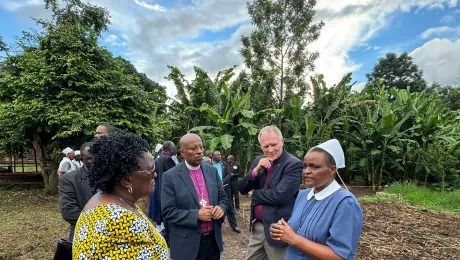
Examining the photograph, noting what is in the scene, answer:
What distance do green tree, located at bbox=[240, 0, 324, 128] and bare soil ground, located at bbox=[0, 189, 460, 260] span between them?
7.96 metres

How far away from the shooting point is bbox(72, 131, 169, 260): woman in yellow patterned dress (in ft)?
4.40

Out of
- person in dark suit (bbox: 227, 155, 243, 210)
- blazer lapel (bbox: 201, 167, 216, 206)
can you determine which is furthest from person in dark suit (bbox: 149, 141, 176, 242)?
blazer lapel (bbox: 201, 167, 216, 206)

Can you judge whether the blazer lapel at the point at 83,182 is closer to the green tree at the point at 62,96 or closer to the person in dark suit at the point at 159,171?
the person in dark suit at the point at 159,171

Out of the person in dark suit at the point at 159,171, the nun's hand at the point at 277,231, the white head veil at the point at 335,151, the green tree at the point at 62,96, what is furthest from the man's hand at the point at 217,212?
the green tree at the point at 62,96

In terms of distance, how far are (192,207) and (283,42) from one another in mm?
Answer: 14179

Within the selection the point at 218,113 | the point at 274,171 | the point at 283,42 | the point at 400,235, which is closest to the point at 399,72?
the point at 283,42

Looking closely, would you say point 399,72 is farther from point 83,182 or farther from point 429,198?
point 83,182

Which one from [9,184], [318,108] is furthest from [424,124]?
[9,184]

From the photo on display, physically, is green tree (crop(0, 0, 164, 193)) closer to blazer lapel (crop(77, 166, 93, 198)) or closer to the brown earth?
the brown earth

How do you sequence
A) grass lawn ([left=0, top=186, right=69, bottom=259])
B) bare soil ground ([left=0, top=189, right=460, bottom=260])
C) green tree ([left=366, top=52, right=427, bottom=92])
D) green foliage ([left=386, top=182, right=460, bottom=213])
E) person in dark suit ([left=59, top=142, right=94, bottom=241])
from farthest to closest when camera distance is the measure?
green tree ([left=366, top=52, right=427, bottom=92]) → green foliage ([left=386, top=182, right=460, bottom=213]) → grass lawn ([left=0, top=186, right=69, bottom=259]) → bare soil ground ([left=0, top=189, right=460, bottom=260]) → person in dark suit ([left=59, top=142, right=94, bottom=241])

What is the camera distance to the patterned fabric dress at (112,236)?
1331 mm

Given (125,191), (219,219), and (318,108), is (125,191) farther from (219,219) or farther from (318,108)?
(318,108)

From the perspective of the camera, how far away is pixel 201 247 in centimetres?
285

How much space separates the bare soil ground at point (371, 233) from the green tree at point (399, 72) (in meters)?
33.4
